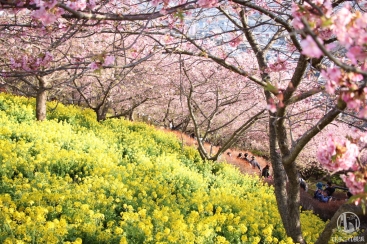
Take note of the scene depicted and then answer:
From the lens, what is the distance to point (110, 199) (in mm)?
5098

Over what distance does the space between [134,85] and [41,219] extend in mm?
12202

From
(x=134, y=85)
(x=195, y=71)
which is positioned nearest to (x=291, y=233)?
(x=134, y=85)

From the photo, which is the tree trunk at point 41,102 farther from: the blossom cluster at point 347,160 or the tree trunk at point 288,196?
the blossom cluster at point 347,160

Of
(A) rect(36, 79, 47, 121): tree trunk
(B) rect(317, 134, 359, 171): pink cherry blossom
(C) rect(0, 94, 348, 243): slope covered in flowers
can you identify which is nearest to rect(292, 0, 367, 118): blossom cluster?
(B) rect(317, 134, 359, 171): pink cherry blossom

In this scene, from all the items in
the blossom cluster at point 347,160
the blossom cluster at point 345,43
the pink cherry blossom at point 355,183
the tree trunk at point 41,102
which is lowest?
the pink cherry blossom at point 355,183

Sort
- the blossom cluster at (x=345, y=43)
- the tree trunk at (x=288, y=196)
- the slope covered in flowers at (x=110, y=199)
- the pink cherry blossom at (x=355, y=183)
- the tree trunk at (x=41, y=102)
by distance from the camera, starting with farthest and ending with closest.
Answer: the tree trunk at (x=41, y=102)
the tree trunk at (x=288, y=196)
the slope covered in flowers at (x=110, y=199)
the pink cherry blossom at (x=355, y=183)
the blossom cluster at (x=345, y=43)

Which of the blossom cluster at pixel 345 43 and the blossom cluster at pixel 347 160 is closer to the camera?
the blossom cluster at pixel 345 43

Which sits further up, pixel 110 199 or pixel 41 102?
pixel 41 102

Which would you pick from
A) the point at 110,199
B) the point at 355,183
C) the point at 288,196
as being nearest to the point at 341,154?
the point at 355,183

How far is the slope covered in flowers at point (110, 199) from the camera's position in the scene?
4.09 m

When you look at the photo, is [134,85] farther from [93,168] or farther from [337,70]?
[337,70]

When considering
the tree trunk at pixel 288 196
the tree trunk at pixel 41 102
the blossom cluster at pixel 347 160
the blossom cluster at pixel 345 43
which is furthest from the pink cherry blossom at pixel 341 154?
the tree trunk at pixel 41 102

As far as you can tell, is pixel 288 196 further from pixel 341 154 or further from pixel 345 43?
pixel 345 43

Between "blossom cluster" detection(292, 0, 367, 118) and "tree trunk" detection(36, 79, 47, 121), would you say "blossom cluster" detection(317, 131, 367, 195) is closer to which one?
"blossom cluster" detection(292, 0, 367, 118)
